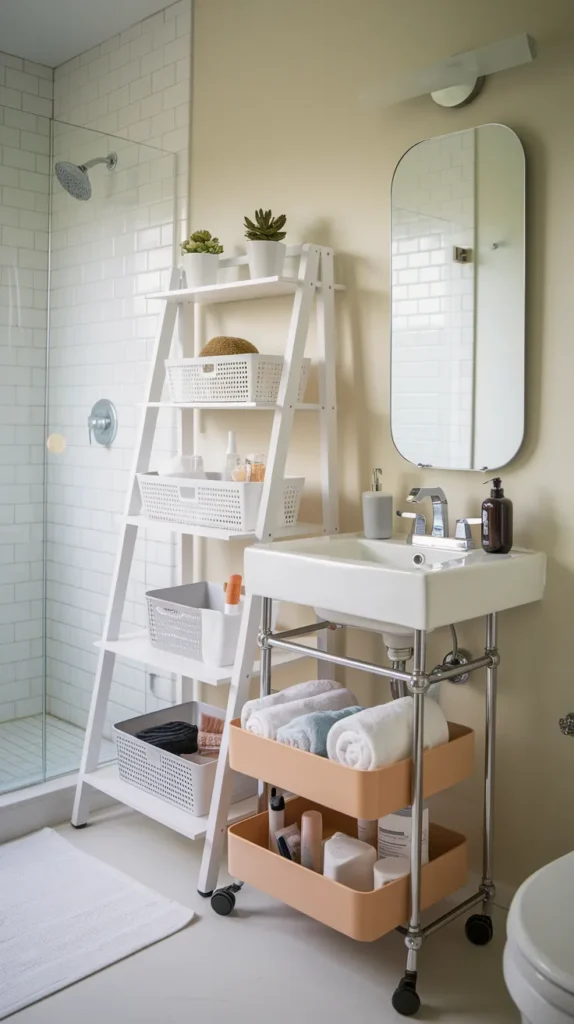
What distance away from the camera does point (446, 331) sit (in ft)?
8.16

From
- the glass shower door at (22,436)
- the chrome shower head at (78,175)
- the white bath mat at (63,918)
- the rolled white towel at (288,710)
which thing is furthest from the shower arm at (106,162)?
the white bath mat at (63,918)

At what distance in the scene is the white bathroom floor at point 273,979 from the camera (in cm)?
199

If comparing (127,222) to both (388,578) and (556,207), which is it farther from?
(388,578)

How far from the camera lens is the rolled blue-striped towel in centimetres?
213

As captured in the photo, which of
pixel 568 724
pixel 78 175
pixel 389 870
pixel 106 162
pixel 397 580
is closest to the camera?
pixel 397 580

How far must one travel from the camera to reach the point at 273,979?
2.12m

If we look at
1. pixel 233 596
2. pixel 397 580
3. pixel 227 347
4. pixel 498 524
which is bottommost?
pixel 233 596

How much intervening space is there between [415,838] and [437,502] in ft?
2.85

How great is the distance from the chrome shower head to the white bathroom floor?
7.84ft

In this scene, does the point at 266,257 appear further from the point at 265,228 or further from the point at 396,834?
the point at 396,834

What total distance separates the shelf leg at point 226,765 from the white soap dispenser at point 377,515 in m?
0.38

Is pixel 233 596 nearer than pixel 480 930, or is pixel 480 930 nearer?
pixel 480 930

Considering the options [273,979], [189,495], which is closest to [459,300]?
[189,495]

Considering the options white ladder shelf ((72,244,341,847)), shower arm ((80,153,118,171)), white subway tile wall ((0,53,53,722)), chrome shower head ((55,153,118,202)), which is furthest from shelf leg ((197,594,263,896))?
shower arm ((80,153,118,171))
